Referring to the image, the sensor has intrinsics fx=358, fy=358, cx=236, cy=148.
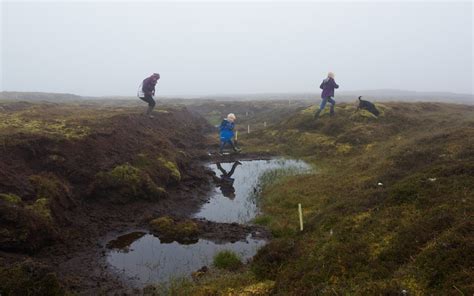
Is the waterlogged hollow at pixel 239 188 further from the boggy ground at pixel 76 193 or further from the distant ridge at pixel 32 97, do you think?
the distant ridge at pixel 32 97

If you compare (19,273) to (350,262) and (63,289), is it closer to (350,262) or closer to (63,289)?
(63,289)

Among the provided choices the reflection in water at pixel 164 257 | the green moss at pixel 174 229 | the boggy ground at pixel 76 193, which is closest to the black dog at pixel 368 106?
the boggy ground at pixel 76 193

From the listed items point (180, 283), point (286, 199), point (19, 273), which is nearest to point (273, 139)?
point (286, 199)

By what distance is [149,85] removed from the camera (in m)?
26.8

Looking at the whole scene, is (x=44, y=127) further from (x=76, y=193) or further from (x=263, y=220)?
(x=263, y=220)

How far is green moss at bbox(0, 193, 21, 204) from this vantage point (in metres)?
11.3

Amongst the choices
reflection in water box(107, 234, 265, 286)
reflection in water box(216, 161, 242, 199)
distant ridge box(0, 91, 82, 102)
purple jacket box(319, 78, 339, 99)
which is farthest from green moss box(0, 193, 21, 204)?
distant ridge box(0, 91, 82, 102)

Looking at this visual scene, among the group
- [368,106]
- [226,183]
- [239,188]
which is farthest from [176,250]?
[368,106]

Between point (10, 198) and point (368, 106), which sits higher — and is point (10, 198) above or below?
below

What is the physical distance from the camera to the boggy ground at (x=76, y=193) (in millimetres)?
9805

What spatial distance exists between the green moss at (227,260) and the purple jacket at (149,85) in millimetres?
18269

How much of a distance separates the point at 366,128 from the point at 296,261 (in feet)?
67.6

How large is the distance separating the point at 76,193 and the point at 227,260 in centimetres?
755

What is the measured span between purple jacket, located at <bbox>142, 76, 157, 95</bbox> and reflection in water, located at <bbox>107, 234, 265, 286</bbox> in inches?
628
